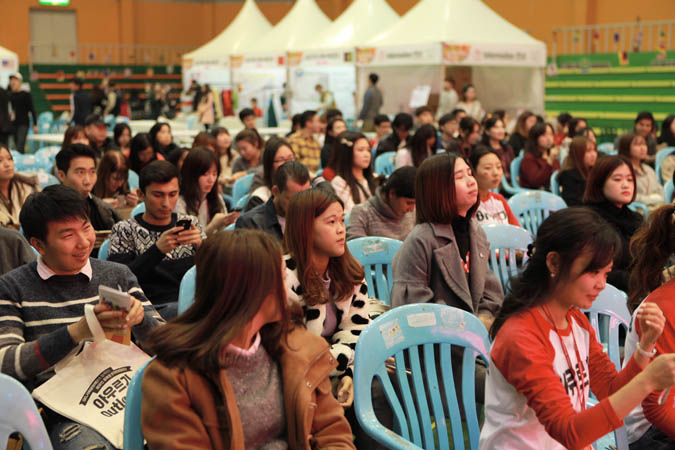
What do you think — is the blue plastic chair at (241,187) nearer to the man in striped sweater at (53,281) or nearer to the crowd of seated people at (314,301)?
the crowd of seated people at (314,301)

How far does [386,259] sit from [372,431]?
1.60 meters

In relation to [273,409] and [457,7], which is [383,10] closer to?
[457,7]

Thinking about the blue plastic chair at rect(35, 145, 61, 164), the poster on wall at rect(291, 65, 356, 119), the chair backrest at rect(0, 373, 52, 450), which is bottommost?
the chair backrest at rect(0, 373, 52, 450)

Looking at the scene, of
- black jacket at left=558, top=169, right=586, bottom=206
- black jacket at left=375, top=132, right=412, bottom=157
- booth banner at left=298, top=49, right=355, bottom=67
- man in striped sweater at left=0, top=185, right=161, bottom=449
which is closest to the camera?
man in striped sweater at left=0, top=185, right=161, bottom=449

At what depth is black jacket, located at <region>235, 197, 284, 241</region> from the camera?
3.96 meters

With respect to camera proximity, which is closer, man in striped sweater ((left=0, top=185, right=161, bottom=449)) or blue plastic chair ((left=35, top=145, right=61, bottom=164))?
man in striped sweater ((left=0, top=185, right=161, bottom=449))

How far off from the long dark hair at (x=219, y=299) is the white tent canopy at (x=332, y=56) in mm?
12562

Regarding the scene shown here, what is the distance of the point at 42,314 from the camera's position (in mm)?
2412

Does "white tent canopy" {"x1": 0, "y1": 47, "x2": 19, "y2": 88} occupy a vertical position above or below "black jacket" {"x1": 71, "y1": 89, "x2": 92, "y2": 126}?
above

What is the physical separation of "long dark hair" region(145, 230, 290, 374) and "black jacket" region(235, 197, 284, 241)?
2154mm

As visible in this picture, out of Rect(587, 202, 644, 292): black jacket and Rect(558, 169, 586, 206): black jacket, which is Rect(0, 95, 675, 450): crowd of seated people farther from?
Rect(558, 169, 586, 206): black jacket

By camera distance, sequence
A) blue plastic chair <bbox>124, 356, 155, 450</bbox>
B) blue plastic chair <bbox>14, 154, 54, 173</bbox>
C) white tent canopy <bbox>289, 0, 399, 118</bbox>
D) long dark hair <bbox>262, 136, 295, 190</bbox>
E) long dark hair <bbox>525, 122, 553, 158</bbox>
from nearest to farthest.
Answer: blue plastic chair <bbox>124, 356, 155, 450</bbox>
long dark hair <bbox>262, 136, 295, 190</bbox>
blue plastic chair <bbox>14, 154, 54, 173</bbox>
long dark hair <bbox>525, 122, 553, 158</bbox>
white tent canopy <bbox>289, 0, 399, 118</bbox>

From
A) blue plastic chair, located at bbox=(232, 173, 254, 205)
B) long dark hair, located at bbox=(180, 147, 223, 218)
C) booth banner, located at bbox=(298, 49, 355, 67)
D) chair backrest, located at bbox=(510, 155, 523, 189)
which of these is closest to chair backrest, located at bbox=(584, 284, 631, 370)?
A: long dark hair, located at bbox=(180, 147, 223, 218)

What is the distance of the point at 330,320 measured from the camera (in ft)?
9.54
